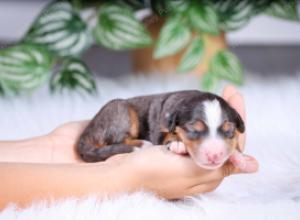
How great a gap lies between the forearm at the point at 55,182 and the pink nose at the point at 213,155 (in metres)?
0.20

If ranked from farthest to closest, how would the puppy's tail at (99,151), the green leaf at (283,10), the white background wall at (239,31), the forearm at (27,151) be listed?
the white background wall at (239,31), the green leaf at (283,10), the forearm at (27,151), the puppy's tail at (99,151)

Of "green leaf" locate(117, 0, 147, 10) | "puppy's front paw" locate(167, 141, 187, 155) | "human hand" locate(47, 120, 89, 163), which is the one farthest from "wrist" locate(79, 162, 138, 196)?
"green leaf" locate(117, 0, 147, 10)

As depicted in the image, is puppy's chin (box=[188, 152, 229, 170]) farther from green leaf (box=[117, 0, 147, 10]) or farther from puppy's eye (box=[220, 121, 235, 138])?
green leaf (box=[117, 0, 147, 10])

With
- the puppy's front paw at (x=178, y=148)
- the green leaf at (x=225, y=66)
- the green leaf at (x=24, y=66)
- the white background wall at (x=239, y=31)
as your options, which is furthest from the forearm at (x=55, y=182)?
the white background wall at (x=239, y=31)

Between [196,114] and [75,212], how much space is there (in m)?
0.35

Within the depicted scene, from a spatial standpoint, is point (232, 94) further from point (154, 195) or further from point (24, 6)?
point (24, 6)

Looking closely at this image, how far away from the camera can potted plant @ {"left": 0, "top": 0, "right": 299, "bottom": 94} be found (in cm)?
251

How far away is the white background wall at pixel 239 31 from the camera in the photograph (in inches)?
144

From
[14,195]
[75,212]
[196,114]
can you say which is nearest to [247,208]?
[196,114]

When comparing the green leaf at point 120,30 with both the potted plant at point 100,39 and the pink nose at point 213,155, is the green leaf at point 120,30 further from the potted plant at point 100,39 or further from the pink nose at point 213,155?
the pink nose at point 213,155

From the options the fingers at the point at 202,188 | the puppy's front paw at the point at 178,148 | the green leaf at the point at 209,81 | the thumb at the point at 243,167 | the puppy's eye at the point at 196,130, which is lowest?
the fingers at the point at 202,188

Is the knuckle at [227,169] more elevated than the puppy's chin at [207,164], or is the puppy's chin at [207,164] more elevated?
the puppy's chin at [207,164]

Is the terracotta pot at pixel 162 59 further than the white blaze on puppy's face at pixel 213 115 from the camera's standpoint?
Yes

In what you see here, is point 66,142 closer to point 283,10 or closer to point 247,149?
point 247,149
